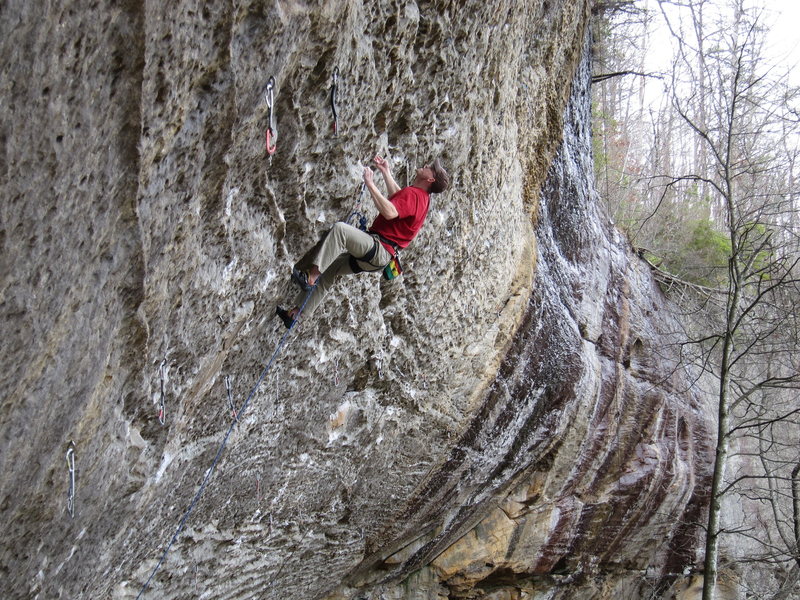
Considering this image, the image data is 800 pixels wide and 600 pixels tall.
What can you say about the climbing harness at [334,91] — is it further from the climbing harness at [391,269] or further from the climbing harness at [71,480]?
the climbing harness at [71,480]

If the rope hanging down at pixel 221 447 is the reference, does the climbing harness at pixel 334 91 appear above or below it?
above

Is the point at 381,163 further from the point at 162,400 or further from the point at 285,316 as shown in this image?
the point at 162,400

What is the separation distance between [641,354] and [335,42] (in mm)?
8231

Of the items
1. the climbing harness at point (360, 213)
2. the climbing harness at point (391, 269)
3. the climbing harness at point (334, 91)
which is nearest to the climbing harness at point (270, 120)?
the climbing harness at point (334, 91)

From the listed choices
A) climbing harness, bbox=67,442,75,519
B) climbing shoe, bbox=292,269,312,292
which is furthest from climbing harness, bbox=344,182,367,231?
climbing harness, bbox=67,442,75,519

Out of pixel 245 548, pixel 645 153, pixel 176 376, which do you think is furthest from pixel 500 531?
pixel 645 153

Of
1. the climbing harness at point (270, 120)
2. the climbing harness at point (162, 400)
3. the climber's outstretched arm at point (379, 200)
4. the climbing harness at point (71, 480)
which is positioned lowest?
the climbing harness at point (71, 480)

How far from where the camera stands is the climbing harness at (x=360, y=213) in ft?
15.9

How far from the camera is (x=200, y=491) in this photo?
16.8ft

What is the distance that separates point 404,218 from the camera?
4703 mm

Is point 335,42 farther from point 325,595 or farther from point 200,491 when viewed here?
point 325,595

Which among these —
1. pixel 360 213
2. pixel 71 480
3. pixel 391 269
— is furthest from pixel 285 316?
pixel 71 480

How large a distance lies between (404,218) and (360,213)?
493 mm

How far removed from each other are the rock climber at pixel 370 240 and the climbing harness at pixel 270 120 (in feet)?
2.50
